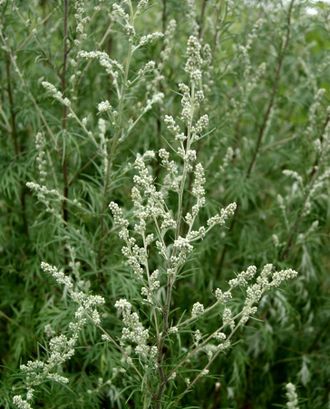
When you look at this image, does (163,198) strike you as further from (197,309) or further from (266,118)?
(266,118)

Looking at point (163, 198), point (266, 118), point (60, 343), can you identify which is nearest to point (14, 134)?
point (163, 198)

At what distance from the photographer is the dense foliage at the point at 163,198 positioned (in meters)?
3.85

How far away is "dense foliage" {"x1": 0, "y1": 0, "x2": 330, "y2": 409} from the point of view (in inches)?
151

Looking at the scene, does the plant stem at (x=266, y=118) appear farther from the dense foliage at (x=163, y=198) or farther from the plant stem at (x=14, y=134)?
the plant stem at (x=14, y=134)

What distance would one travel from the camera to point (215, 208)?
461cm

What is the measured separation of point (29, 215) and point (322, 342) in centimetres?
245

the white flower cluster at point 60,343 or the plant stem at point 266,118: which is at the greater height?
the plant stem at point 266,118

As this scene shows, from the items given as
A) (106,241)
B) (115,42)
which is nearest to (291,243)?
(106,241)

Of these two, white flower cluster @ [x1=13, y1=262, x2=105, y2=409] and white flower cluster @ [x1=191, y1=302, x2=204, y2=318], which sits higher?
white flower cluster @ [x1=191, y1=302, x2=204, y2=318]

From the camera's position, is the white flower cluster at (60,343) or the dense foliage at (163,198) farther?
the dense foliage at (163,198)

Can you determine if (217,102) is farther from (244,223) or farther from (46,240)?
(46,240)

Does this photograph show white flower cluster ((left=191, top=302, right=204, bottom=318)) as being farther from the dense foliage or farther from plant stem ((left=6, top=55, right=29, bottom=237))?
plant stem ((left=6, top=55, right=29, bottom=237))

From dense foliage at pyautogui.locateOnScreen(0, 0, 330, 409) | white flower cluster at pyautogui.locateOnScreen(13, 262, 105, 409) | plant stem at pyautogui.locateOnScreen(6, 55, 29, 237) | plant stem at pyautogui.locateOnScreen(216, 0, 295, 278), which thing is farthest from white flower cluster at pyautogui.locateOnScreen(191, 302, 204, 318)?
plant stem at pyautogui.locateOnScreen(216, 0, 295, 278)

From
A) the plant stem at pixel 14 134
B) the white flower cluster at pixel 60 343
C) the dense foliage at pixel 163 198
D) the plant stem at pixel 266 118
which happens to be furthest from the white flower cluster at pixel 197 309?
the plant stem at pixel 266 118
